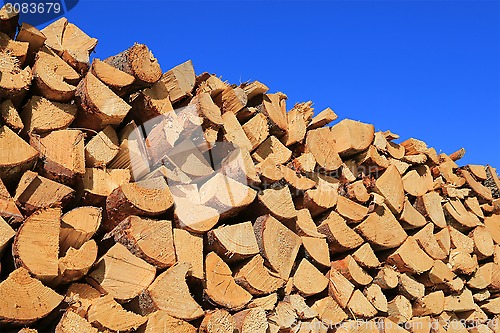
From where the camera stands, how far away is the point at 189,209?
8.45ft

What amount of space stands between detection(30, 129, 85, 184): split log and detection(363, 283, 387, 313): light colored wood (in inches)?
73.2

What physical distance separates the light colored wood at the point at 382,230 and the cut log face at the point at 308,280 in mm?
465

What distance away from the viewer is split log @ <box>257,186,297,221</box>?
2.87m

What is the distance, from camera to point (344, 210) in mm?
3342

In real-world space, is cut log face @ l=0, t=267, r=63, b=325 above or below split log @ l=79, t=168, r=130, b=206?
below

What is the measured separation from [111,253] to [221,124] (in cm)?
86

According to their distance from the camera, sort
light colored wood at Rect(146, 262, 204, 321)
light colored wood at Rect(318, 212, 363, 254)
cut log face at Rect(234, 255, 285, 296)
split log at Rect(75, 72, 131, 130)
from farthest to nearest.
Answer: light colored wood at Rect(318, 212, 363, 254)
cut log face at Rect(234, 255, 285, 296)
split log at Rect(75, 72, 131, 130)
light colored wood at Rect(146, 262, 204, 321)

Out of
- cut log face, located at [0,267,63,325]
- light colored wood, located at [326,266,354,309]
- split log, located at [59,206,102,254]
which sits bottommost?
cut log face, located at [0,267,63,325]

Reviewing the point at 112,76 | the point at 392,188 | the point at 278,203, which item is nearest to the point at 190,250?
the point at 278,203

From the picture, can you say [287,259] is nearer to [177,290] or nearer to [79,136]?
[177,290]

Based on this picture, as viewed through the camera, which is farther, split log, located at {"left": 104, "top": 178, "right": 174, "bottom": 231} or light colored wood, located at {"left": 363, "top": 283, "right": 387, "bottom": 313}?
light colored wood, located at {"left": 363, "top": 283, "right": 387, "bottom": 313}

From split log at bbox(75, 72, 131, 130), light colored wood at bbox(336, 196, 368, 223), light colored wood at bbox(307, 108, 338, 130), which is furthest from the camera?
light colored wood at bbox(307, 108, 338, 130)

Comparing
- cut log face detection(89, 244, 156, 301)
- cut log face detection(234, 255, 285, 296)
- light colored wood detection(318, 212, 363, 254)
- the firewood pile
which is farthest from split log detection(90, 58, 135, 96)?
light colored wood detection(318, 212, 363, 254)

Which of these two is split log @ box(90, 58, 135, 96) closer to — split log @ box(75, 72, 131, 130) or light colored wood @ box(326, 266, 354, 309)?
split log @ box(75, 72, 131, 130)
